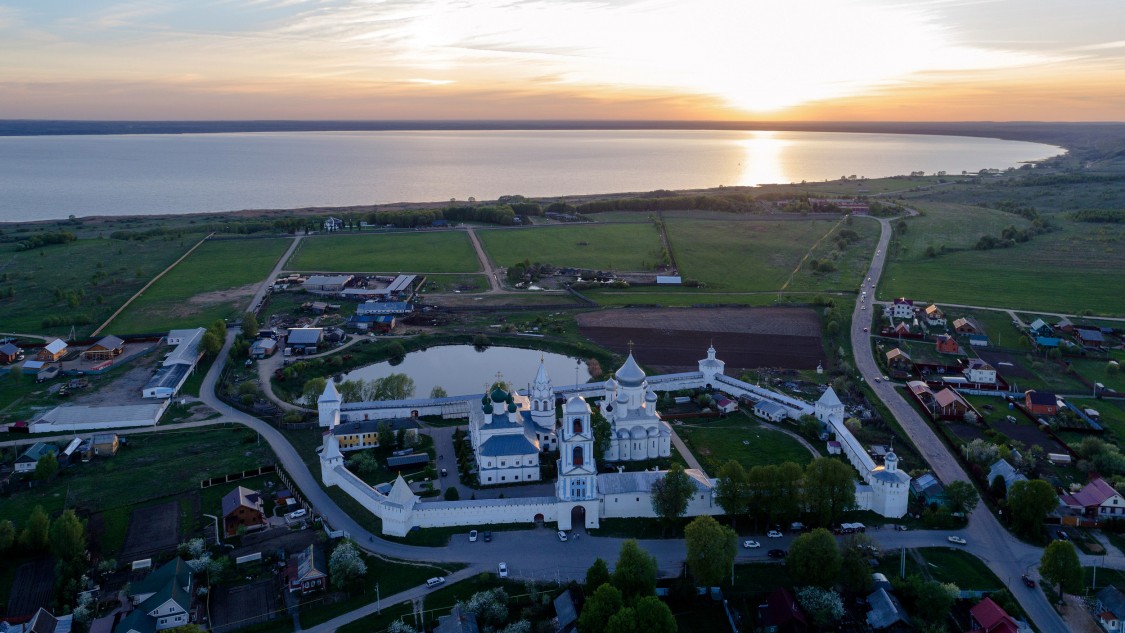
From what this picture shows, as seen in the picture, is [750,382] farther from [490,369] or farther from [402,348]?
[402,348]

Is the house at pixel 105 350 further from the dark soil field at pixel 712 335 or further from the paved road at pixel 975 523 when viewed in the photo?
Result: the paved road at pixel 975 523

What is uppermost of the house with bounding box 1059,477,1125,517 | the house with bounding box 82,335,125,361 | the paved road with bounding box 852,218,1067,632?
the house with bounding box 82,335,125,361

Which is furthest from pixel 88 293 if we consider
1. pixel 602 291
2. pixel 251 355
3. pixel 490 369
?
pixel 602 291

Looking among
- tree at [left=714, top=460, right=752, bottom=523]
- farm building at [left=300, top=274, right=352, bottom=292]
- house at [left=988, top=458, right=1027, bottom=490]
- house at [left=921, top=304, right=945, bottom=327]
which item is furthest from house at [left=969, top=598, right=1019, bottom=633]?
farm building at [left=300, top=274, right=352, bottom=292]

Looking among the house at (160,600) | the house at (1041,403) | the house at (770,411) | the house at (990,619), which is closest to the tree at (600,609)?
the house at (990,619)

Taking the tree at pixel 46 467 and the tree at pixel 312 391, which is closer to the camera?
the tree at pixel 46 467

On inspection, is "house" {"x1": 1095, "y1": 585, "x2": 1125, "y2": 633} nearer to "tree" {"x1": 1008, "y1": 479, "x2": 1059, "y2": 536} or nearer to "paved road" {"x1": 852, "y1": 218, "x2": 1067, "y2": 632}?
"paved road" {"x1": 852, "y1": 218, "x2": 1067, "y2": 632}
